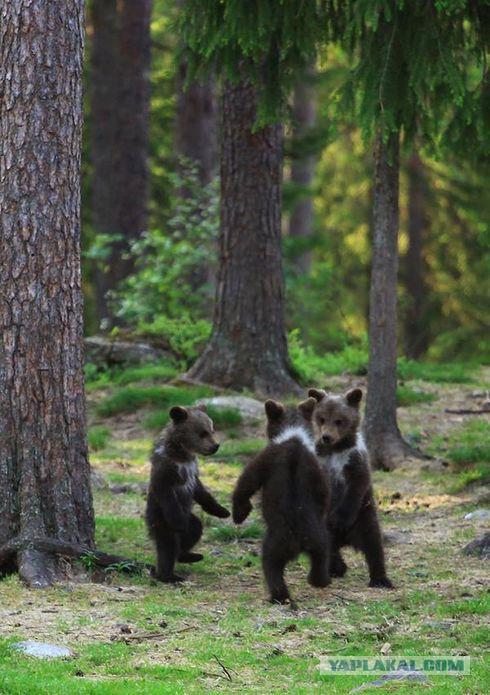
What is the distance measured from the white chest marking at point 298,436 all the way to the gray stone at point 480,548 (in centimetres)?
194

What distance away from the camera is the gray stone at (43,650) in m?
7.73

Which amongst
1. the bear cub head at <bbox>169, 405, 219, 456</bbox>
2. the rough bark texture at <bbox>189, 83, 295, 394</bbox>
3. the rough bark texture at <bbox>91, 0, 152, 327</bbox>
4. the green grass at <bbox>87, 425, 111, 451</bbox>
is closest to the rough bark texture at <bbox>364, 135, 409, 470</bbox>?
the rough bark texture at <bbox>189, 83, 295, 394</bbox>

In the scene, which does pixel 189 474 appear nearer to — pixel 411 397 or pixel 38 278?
pixel 38 278

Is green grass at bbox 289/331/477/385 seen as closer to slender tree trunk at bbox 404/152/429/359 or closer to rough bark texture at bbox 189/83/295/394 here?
rough bark texture at bbox 189/83/295/394

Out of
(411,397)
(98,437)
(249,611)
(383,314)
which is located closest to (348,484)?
(249,611)

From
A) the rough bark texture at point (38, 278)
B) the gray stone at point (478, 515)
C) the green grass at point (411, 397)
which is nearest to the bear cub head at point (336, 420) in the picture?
the rough bark texture at point (38, 278)

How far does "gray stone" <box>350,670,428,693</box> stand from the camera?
291 inches

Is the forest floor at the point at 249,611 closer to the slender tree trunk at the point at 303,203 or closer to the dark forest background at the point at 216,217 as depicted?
the dark forest background at the point at 216,217

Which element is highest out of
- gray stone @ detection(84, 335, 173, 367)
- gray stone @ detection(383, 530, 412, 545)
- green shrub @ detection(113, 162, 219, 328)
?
green shrub @ detection(113, 162, 219, 328)

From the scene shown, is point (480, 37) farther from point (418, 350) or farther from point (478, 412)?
point (418, 350)

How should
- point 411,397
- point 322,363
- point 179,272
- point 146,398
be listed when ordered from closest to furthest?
point 146,398
point 411,397
point 322,363
point 179,272

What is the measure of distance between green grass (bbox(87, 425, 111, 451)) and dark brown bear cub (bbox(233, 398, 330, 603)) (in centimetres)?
607

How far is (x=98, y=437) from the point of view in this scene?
15.9m

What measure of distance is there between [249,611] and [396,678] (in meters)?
1.76
